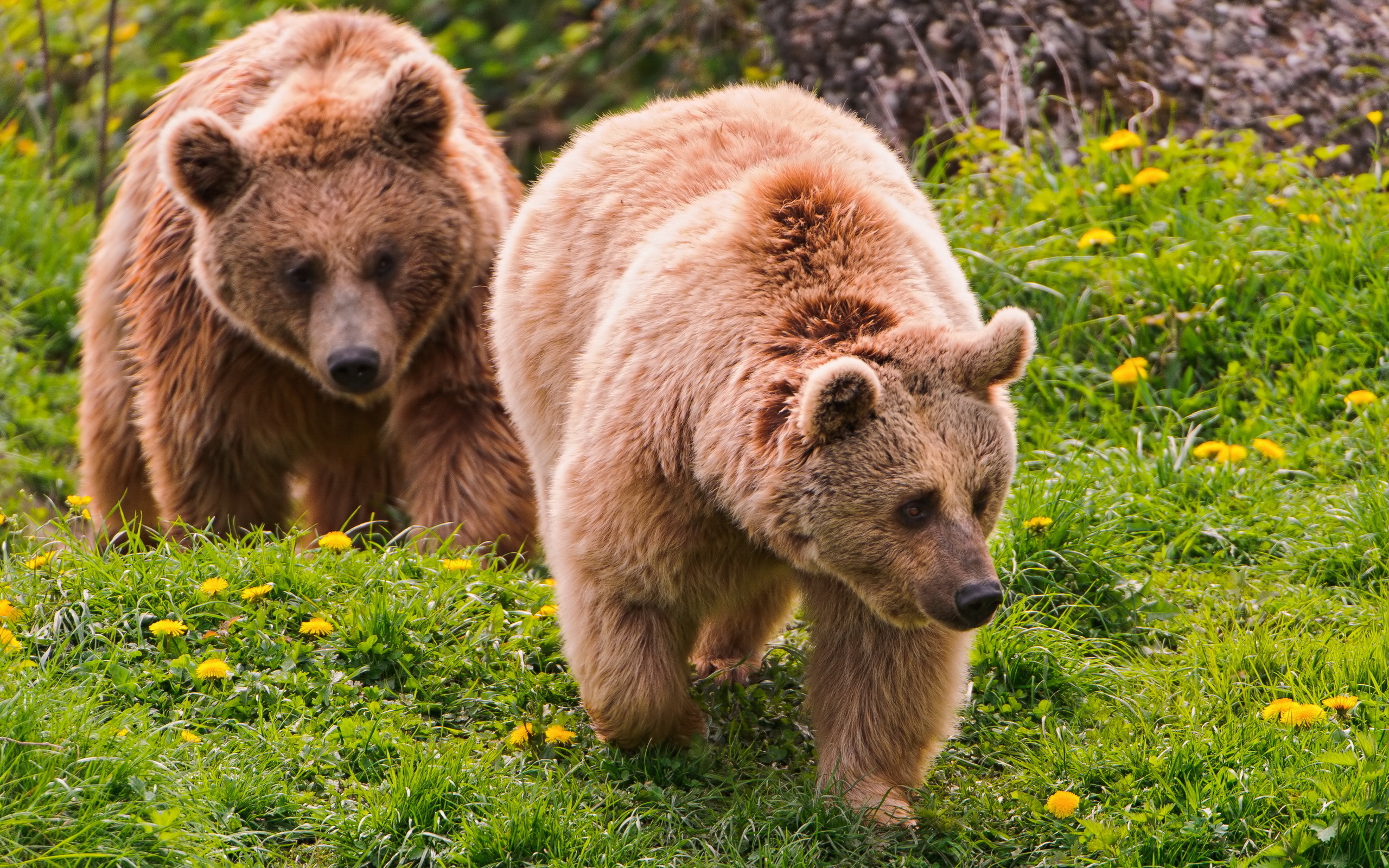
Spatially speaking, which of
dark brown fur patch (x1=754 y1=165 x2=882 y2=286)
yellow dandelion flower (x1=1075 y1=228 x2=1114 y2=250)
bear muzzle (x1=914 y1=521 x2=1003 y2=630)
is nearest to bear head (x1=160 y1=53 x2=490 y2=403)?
dark brown fur patch (x1=754 y1=165 x2=882 y2=286)

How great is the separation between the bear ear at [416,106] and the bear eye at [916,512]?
9.57 feet

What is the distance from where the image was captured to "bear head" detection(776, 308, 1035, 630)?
378 cm

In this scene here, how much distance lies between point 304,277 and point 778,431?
258cm

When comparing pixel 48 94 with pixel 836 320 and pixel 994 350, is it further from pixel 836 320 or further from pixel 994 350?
pixel 994 350

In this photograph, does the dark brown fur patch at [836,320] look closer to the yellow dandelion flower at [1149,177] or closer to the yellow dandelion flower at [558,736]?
the yellow dandelion flower at [558,736]

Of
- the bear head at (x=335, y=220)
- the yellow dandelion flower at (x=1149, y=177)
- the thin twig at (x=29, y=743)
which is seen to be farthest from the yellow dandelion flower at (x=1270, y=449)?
the thin twig at (x=29, y=743)

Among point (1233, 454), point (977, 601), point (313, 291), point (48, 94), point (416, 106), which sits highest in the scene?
point (416, 106)

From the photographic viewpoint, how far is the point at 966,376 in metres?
3.88

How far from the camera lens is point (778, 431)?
12.7 feet

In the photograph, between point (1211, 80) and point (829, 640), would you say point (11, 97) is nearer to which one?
point (1211, 80)

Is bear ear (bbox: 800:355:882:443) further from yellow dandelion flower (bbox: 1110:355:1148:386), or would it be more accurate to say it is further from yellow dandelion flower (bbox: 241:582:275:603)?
yellow dandelion flower (bbox: 1110:355:1148:386)

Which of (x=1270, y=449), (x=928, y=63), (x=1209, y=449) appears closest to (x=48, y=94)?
(x=928, y=63)

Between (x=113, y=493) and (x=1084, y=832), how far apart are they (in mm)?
4511

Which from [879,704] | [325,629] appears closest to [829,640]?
[879,704]
